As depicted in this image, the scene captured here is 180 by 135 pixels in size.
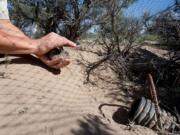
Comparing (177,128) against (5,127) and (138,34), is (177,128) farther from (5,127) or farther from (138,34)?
(138,34)

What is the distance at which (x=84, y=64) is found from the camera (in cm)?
827

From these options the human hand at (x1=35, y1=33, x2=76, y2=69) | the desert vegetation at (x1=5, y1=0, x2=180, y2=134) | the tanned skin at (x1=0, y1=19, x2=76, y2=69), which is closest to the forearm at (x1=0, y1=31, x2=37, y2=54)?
the tanned skin at (x1=0, y1=19, x2=76, y2=69)

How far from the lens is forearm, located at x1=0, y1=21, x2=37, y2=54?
6496mm

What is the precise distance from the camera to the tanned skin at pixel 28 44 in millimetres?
6555

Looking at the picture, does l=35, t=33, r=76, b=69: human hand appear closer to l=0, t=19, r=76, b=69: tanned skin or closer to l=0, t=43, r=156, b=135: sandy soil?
l=0, t=19, r=76, b=69: tanned skin

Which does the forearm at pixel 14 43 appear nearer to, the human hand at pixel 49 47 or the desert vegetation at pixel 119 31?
the human hand at pixel 49 47

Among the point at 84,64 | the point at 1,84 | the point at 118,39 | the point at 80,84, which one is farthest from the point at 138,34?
the point at 1,84

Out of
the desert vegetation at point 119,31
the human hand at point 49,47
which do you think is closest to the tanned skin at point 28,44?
the human hand at point 49,47

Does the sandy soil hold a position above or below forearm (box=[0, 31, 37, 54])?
below

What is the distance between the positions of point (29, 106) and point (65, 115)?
52cm

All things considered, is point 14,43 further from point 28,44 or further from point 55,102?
point 55,102

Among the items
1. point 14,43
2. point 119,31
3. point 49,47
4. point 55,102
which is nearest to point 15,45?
point 14,43

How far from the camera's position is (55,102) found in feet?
18.6

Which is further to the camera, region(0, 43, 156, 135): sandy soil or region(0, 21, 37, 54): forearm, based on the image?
region(0, 21, 37, 54): forearm
